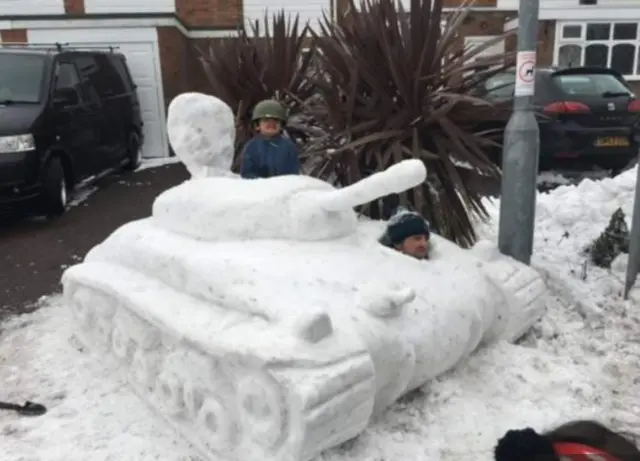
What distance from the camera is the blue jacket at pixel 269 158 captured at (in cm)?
415

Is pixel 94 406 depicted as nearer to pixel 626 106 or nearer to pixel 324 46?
pixel 324 46

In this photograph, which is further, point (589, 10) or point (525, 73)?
point (589, 10)

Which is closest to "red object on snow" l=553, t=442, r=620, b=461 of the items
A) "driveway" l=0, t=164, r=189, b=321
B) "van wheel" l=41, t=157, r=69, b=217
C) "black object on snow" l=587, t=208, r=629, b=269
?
"black object on snow" l=587, t=208, r=629, b=269

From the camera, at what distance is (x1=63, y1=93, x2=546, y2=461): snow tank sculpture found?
2566mm

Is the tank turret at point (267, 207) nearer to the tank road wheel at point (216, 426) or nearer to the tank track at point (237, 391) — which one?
the tank track at point (237, 391)

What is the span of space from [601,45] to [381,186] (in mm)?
14260

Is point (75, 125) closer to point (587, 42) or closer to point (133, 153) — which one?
point (133, 153)

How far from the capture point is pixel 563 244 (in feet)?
17.7

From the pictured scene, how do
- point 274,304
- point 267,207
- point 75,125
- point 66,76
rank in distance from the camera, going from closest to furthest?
Answer: point 274,304 < point 267,207 < point 75,125 < point 66,76

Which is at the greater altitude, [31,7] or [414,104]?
[31,7]

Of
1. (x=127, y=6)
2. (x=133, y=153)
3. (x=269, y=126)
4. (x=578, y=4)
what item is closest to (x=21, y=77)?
(x=133, y=153)

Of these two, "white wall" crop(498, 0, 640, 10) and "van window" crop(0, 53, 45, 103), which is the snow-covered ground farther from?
"white wall" crop(498, 0, 640, 10)

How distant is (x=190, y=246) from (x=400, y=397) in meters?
1.20

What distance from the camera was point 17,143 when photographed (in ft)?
21.0
